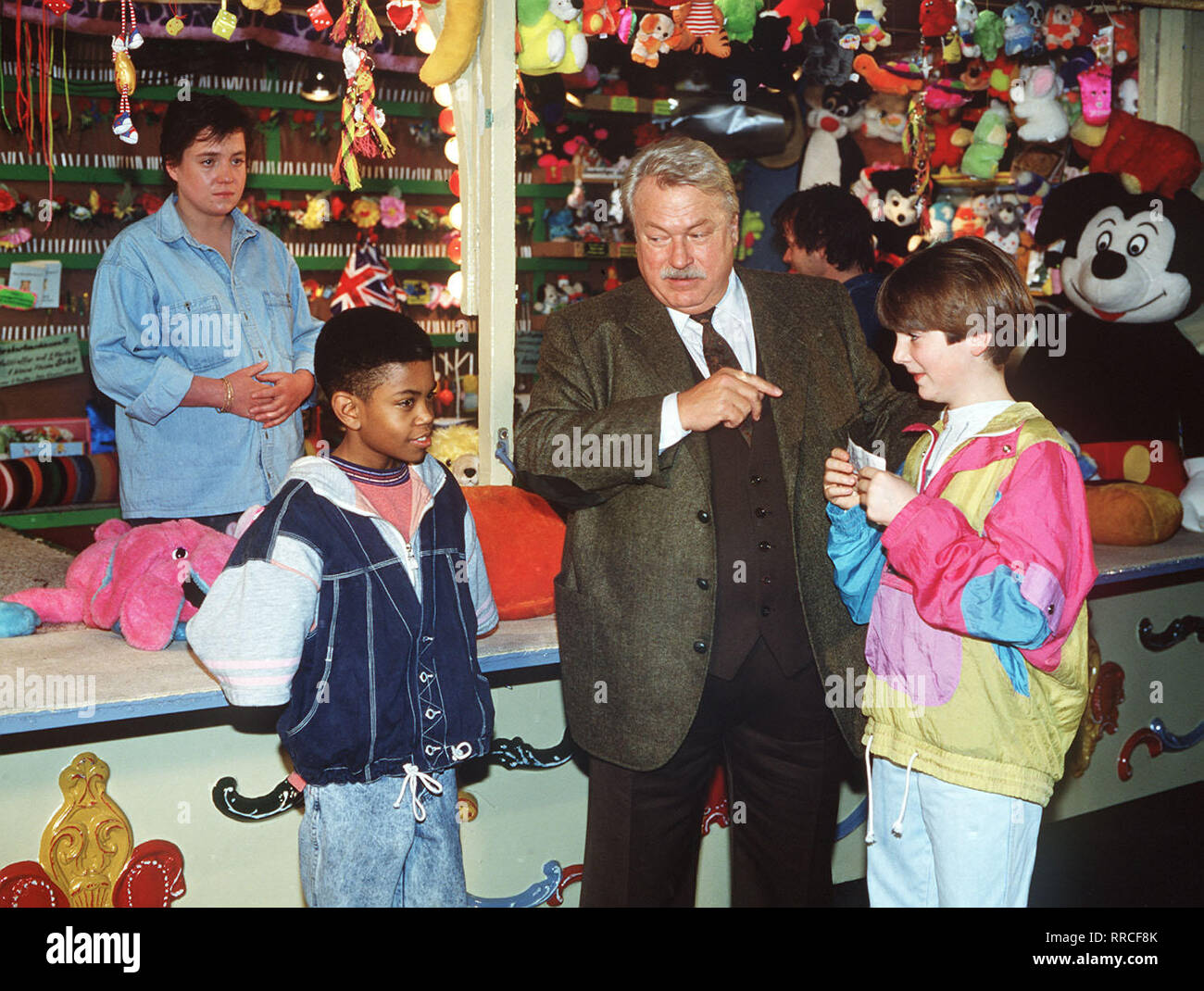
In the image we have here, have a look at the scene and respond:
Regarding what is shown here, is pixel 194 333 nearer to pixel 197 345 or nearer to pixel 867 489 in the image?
pixel 197 345

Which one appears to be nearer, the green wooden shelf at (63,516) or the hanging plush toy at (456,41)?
the hanging plush toy at (456,41)

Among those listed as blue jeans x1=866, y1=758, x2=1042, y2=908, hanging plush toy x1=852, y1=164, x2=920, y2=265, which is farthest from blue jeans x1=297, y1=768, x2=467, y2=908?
hanging plush toy x1=852, y1=164, x2=920, y2=265

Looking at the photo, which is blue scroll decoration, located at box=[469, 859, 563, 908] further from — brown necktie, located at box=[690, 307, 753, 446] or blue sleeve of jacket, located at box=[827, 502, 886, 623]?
brown necktie, located at box=[690, 307, 753, 446]

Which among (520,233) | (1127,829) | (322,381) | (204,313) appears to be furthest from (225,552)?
(520,233)

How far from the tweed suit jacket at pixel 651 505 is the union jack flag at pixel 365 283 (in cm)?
270

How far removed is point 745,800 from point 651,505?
56cm

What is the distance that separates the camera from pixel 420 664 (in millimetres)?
1904

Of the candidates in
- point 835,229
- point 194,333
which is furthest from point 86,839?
point 835,229

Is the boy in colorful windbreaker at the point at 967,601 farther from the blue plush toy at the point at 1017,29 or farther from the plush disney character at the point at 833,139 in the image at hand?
the plush disney character at the point at 833,139

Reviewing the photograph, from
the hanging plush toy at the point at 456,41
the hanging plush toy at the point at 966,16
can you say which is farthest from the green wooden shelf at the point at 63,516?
the hanging plush toy at the point at 966,16

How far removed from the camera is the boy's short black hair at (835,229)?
344 cm

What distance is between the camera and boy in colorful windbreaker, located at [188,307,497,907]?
1774 millimetres

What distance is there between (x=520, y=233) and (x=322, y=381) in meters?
3.81

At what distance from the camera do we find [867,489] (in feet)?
5.84
